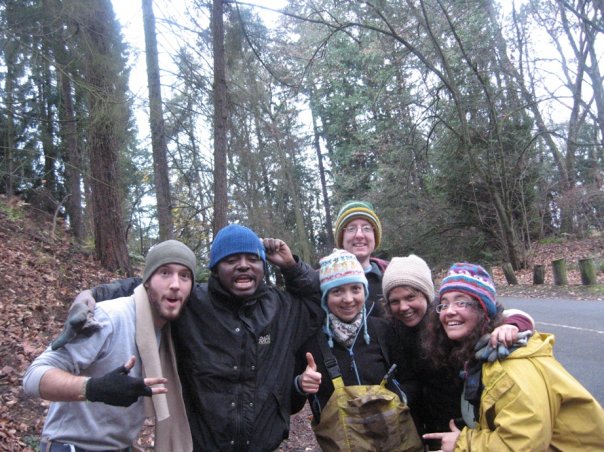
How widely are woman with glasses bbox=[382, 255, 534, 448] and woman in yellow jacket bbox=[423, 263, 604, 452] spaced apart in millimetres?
183

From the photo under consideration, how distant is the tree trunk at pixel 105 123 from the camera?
7.88m

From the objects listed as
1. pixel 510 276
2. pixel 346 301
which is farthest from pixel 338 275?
pixel 510 276

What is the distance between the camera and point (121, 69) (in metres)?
8.79

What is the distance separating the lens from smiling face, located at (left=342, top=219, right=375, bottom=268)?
371 centimetres

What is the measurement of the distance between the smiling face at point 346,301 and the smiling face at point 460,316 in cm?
54

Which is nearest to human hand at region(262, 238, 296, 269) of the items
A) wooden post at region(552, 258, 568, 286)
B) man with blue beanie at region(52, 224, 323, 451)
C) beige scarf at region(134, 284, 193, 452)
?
man with blue beanie at region(52, 224, 323, 451)

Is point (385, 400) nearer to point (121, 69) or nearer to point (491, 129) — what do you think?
point (121, 69)

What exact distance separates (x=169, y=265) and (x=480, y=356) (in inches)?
70.4

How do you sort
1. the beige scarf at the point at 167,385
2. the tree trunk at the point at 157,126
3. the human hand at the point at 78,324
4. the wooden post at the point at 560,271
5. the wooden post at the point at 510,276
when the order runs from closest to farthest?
the human hand at the point at 78,324
the beige scarf at the point at 167,385
the tree trunk at the point at 157,126
the wooden post at the point at 560,271
the wooden post at the point at 510,276

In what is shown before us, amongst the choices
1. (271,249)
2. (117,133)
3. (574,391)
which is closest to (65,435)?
(271,249)

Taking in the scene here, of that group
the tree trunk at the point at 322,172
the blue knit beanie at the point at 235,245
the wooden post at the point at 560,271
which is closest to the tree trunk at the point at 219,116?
the blue knit beanie at the point at 235,245

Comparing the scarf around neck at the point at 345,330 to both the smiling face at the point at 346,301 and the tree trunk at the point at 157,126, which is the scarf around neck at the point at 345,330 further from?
the tree trunk at the point at 157,126

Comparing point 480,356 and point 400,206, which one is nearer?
point 480,356

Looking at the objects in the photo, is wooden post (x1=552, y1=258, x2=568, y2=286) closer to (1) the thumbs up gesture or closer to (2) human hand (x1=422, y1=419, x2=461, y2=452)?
(2) human hand (x1=422, y1=419, x2=461, y2=452)
